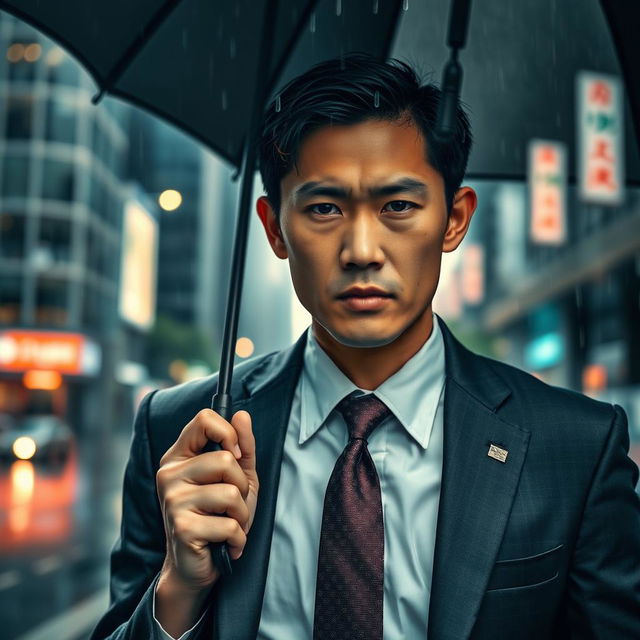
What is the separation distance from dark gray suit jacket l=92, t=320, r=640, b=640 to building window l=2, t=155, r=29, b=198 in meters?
42.9

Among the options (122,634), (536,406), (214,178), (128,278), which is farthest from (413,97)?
(214,178)

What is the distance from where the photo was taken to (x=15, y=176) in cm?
4200

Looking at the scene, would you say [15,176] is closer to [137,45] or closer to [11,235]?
[11,235]

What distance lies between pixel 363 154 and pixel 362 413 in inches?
27.8

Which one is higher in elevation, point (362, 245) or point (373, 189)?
point (373, 189)

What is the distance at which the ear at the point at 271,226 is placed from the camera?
91.0 inches

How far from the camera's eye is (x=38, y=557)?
9.88 metres

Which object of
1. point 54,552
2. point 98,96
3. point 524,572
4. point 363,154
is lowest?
point 54,552

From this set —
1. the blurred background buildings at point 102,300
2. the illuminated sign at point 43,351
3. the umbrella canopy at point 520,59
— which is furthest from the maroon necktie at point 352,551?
the illuminated sign at point 43,351

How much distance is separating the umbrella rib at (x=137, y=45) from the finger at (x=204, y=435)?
4.46 ft

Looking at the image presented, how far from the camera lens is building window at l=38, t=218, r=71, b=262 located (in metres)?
42.2

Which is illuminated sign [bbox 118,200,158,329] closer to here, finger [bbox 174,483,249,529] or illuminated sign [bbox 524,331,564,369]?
illuminated sign [bbox 524,331,564,369]

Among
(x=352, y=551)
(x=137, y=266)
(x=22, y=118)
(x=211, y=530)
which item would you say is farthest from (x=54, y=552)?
(x=137, y=266)

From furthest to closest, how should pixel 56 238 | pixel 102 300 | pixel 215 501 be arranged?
1. pixel 102 300
2. pixel 56 238
3. pixel 215 501
